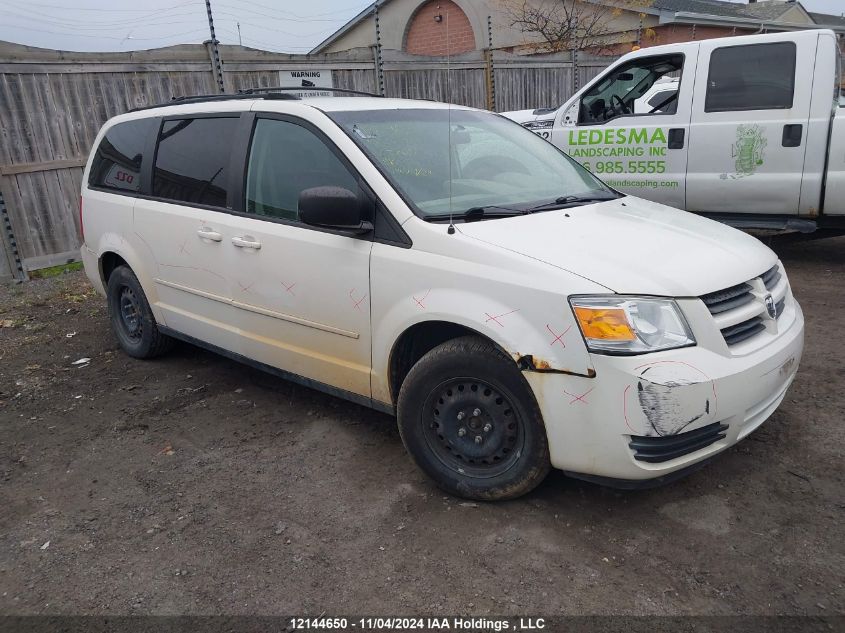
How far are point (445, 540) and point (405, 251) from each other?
1.29 meters

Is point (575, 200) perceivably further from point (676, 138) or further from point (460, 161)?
point (676, 138)

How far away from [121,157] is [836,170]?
611 centimetres

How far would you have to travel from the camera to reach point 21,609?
2.59 metres

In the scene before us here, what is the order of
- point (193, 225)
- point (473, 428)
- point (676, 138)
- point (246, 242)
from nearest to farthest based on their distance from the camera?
1. point (473, 428)
2. point (246, 242)
3. point (193, 225)
4. point (676, 138)

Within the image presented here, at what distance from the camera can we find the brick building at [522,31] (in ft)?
59.8

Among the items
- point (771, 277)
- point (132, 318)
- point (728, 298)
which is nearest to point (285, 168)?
point (132, 318)

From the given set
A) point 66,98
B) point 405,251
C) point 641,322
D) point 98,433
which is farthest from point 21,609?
point 66,98

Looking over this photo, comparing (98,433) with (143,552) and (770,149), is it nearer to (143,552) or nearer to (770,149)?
(143,552)

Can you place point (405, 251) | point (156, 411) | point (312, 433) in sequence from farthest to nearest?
point (156, 411) < point (312, 433) < point (405, 251)

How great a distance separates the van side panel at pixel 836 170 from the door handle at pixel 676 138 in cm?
132

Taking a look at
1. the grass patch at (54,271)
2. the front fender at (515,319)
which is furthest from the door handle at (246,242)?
the grass patch at (54,271)

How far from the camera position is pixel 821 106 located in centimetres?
630

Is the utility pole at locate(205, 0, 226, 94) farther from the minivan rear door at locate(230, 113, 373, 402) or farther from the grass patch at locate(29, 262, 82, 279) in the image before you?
the minivan rear door at locate(230, 113, 373, 402)

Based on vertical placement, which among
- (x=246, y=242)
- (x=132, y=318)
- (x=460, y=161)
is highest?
(x=460, y=161)
